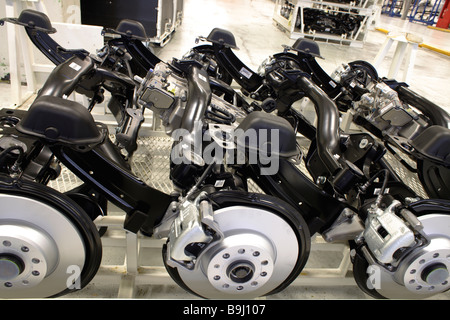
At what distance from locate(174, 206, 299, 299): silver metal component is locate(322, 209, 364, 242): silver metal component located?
0.29m

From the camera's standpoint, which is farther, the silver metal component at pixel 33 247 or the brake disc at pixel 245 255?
the brake disc at pixel 245 255

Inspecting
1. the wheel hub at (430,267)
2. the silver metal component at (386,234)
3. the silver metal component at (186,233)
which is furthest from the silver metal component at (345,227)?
the silver metal component at (186,233)

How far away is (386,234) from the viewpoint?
51.9 inches

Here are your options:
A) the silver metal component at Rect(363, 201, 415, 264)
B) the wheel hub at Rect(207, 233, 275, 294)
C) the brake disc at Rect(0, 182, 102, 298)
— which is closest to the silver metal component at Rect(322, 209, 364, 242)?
the silver metal component at Rect(363, 201, 415, 264)

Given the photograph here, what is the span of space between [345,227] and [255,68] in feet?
14.4

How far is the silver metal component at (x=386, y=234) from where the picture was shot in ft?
4.05

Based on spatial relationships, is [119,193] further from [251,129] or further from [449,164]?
[449,164]

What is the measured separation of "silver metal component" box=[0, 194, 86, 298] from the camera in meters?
1.12

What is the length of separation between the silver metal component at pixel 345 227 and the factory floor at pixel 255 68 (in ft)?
0.84

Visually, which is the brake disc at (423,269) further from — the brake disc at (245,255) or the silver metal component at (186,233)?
the silver metal component at (186,233)

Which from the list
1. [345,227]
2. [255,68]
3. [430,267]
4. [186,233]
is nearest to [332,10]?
[255,68]

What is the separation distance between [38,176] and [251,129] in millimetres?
808

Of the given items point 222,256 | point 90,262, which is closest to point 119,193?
point 90,262
